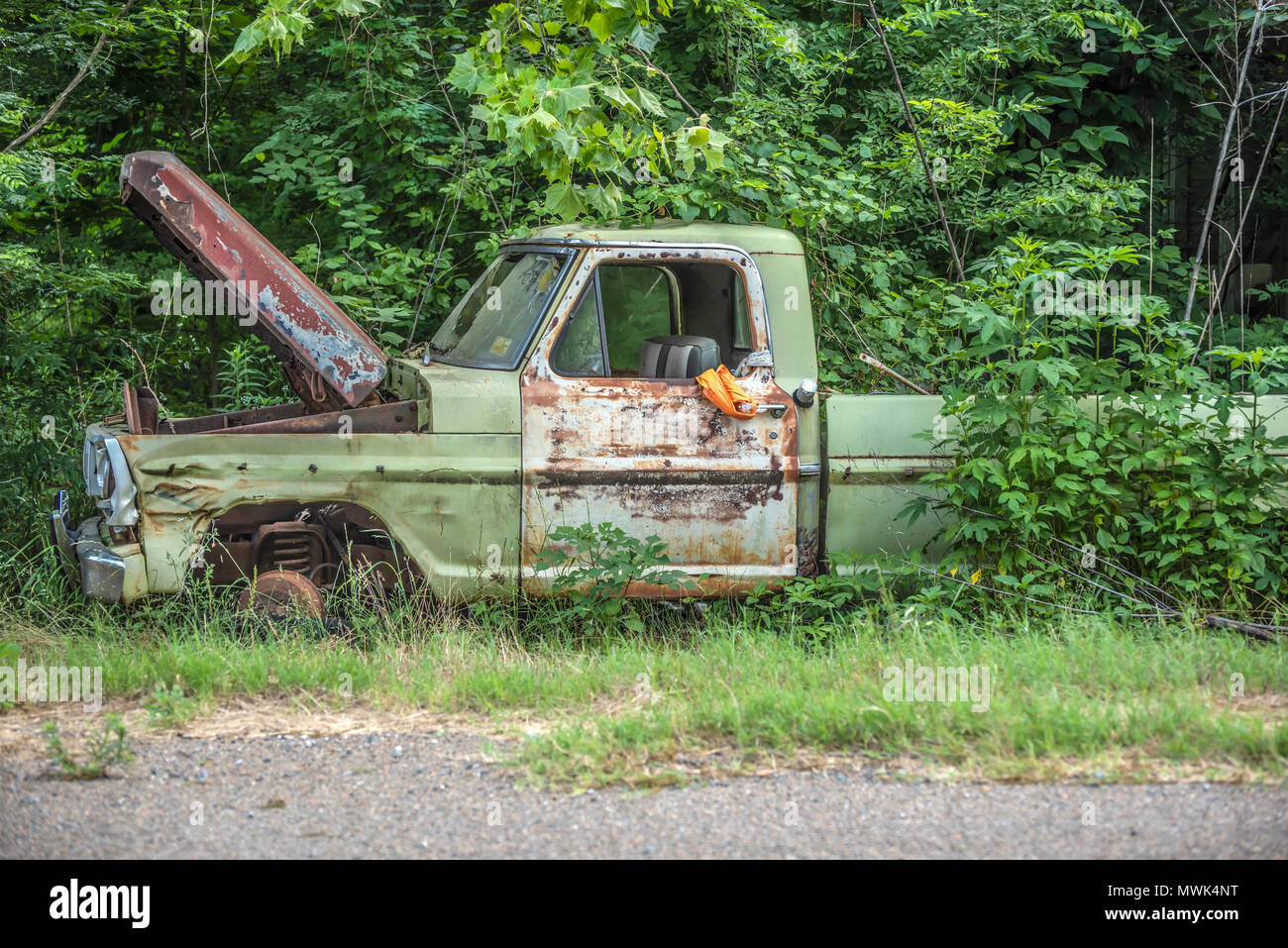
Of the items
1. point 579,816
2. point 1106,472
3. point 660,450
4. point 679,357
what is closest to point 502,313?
point 679,357

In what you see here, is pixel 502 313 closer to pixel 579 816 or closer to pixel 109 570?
pixel 109 570

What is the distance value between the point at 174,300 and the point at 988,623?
17.7 ft

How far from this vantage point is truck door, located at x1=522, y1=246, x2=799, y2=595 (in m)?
4.97

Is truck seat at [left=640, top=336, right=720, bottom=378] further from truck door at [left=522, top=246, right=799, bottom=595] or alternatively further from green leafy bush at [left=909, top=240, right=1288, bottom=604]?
green leafy bush at [left=909, top=240, right=1288, bottom=604]

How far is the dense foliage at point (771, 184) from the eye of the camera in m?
5.12

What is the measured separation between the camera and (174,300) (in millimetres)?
7316

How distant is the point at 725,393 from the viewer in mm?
4992

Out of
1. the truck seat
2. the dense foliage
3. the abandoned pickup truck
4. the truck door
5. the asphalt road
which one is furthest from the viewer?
the truck seat

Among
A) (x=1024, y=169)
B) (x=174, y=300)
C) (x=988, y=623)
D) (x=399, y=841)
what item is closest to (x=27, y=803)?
(x=399, y=841)

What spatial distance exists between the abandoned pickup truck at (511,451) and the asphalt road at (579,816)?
1.34m

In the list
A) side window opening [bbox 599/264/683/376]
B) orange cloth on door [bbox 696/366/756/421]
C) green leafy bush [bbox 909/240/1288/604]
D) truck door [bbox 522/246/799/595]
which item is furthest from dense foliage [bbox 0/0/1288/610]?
orange cloth on door [bbox 696/366/756/421]

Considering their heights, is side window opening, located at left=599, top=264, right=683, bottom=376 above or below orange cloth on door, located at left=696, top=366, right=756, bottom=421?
above

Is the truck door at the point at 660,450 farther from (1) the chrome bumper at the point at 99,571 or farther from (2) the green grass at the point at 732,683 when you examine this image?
(1) the chrome bumper at the point at 99,571

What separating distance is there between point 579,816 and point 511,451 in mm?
1982
